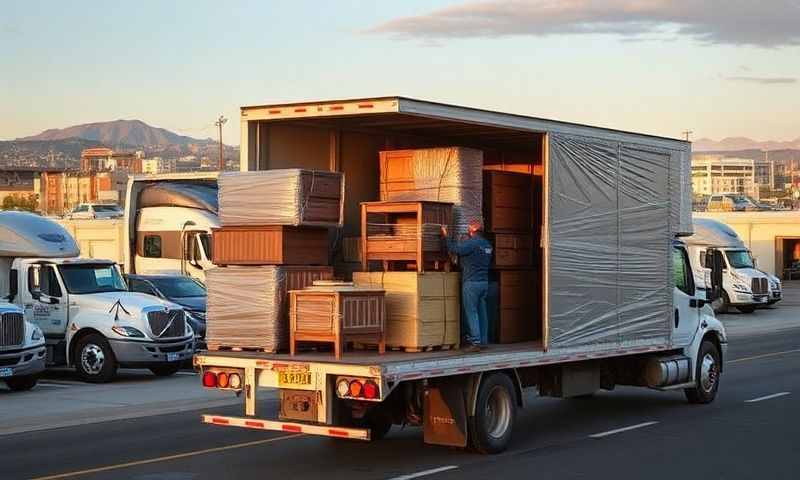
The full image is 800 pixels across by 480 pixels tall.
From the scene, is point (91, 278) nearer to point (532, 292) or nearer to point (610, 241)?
point (532, 292)

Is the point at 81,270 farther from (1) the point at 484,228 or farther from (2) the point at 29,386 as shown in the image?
(1) the point at 484,228

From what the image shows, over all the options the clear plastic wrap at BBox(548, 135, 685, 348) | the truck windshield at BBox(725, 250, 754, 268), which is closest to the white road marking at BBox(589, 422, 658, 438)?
the clear plastic wrap at BBox(548, 135, 685, 348)

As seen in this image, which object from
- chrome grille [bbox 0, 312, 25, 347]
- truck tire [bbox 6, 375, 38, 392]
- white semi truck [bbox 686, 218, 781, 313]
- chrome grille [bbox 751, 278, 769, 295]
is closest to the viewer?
chrome grille [bbox 0, 312, 25, 347]

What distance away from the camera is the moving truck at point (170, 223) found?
3097 centimetres

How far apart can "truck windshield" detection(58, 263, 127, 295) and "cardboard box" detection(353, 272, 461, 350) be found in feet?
37.5

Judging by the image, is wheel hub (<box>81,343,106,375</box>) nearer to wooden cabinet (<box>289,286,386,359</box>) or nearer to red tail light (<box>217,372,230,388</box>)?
red tail light (<box>217,372,230,388</box>)

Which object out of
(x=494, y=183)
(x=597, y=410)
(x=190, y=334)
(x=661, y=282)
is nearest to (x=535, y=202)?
(x=494, y=183)

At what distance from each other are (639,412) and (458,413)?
16.9ft

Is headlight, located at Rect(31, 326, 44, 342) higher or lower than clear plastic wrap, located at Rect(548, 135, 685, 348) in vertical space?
lower

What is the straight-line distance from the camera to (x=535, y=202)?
50.6 ft

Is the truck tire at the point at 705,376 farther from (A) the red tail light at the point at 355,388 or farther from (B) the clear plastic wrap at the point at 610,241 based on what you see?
(A) the red tail light at the point at 355,388

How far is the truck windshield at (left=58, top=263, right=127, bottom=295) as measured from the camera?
23234 millimetres

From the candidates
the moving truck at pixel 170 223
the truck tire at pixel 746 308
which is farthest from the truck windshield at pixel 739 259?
the moving truck at pixel 170 223

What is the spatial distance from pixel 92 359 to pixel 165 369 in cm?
151
